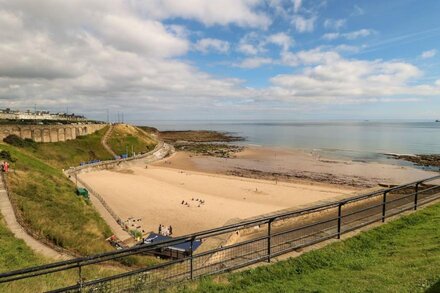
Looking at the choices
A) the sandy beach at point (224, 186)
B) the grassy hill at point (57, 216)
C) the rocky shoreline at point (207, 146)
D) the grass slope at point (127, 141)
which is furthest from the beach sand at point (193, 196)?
the rocky shoreline at point (207, 146)

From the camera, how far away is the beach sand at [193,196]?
24531 millimetres

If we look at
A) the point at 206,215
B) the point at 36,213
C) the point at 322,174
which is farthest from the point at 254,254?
the point at 322,174

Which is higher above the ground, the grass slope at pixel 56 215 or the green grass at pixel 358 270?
the green grass at pixel 358 270

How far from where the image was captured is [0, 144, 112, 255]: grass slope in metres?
14.1

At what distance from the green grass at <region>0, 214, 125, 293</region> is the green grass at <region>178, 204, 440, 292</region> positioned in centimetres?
399

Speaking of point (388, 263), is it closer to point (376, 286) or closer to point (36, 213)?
point (376, 286)

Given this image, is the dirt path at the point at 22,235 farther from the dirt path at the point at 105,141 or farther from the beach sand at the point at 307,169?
the dirt path at the point at 105,141

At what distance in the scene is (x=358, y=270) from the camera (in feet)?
19.1

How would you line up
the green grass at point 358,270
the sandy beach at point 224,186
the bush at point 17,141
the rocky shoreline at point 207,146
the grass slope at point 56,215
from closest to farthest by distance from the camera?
the green grass at point 358,270, the grass slope at point 56,215, the sandy beach at point 224,186, the bush at point 17,141, the rocky shoreline at point 207,146

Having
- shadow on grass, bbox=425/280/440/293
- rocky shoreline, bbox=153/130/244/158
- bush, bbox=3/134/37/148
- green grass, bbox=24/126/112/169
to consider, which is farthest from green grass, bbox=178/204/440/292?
rocky shoreline, bbox=153/130/244/158

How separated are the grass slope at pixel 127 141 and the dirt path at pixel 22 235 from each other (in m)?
48.8

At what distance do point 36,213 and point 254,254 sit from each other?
13.4 m

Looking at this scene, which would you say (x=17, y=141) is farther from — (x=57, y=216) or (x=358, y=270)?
(x=358, y=270)

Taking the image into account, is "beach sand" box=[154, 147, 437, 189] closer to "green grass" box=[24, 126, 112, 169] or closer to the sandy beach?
the sandy beach
